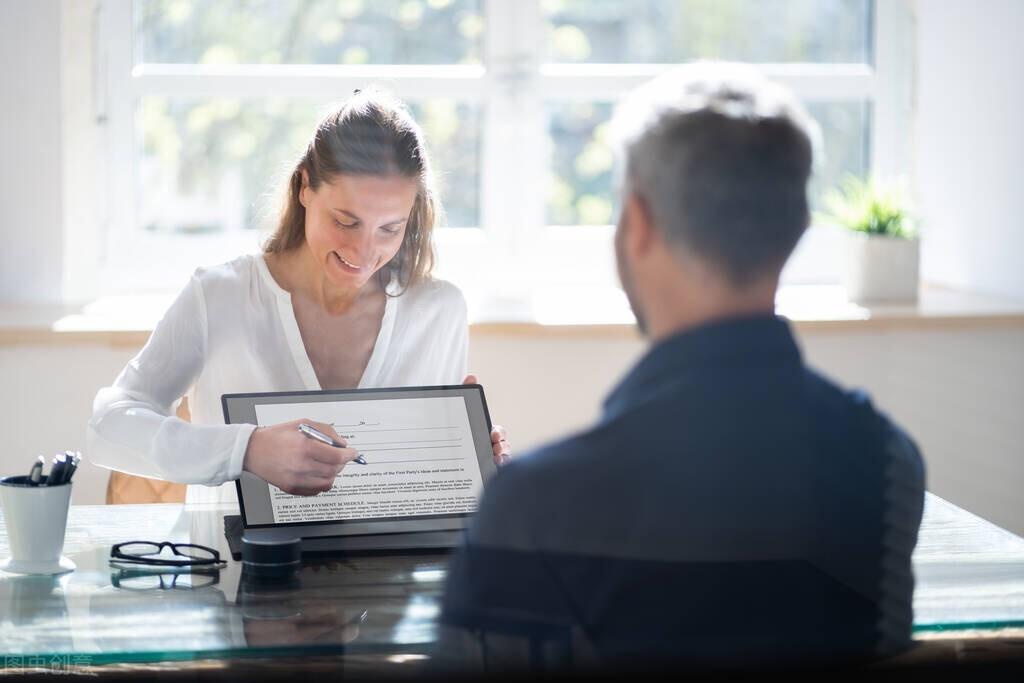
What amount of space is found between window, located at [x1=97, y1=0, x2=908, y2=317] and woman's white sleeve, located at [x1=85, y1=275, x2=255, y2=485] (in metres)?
0.90

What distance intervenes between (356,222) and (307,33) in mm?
1257

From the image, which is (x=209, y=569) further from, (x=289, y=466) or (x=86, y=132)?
(x=86, y=132)

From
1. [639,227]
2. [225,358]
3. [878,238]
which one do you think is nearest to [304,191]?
[225,358]

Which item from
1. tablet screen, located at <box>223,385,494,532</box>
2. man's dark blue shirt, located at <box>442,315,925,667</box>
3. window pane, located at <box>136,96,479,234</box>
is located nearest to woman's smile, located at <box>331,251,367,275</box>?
tablet screen, located at <box>223,385,494,532</box>

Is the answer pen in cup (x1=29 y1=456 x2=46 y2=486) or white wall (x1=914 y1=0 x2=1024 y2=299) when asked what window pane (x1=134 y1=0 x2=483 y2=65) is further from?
pen in cup (x1=29 y1=456 x2=46 y2=486)

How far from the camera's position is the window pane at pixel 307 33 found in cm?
244

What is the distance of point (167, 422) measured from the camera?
130 centimetres

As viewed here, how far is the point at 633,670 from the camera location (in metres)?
0.60

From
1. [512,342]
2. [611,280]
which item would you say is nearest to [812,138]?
[611,280]

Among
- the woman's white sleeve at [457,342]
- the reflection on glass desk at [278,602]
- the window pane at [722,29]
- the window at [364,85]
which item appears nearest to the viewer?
the reflection on glass desk at [278,602]

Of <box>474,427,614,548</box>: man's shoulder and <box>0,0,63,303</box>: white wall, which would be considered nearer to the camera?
<box>474,427,614,548</box>: man's shoulder

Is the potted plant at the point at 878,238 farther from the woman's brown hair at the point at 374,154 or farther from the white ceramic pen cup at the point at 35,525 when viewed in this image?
the white ceramic pen cup at the point at 35,525

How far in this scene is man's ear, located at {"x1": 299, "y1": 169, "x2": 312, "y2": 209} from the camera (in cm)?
140

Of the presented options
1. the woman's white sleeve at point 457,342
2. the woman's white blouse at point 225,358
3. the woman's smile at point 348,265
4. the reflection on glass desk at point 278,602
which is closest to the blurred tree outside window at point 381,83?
the woman's white sleeve at point 457,342
